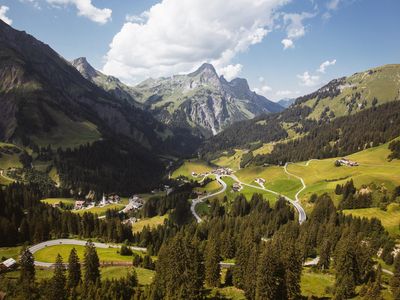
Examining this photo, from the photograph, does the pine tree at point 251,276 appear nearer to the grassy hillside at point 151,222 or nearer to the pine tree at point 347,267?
the pine tree at point 347,267

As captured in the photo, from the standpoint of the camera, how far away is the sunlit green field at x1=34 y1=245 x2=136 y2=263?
106562mm

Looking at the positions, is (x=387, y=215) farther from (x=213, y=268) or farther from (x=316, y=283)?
(x=213, y=268)

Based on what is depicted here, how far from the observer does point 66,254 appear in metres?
110

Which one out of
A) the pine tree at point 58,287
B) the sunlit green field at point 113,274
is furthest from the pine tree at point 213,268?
the pine tree at point 58,287

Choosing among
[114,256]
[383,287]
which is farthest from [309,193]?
[114,256]

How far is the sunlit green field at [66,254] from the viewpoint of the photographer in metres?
107

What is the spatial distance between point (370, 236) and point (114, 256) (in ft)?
322

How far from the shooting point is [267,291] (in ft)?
214

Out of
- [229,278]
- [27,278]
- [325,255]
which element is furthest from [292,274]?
[27,278]

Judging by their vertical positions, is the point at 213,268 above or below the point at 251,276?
below

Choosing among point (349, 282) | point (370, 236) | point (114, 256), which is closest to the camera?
point (349, 282)

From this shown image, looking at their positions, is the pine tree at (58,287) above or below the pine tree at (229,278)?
above

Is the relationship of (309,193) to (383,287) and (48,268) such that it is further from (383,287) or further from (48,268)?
(48,268)

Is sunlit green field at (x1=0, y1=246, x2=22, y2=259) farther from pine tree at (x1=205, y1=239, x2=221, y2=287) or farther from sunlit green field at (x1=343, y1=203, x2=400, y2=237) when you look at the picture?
sunlit green field at (x1=343, y1=203, x2=400, y2=237)
